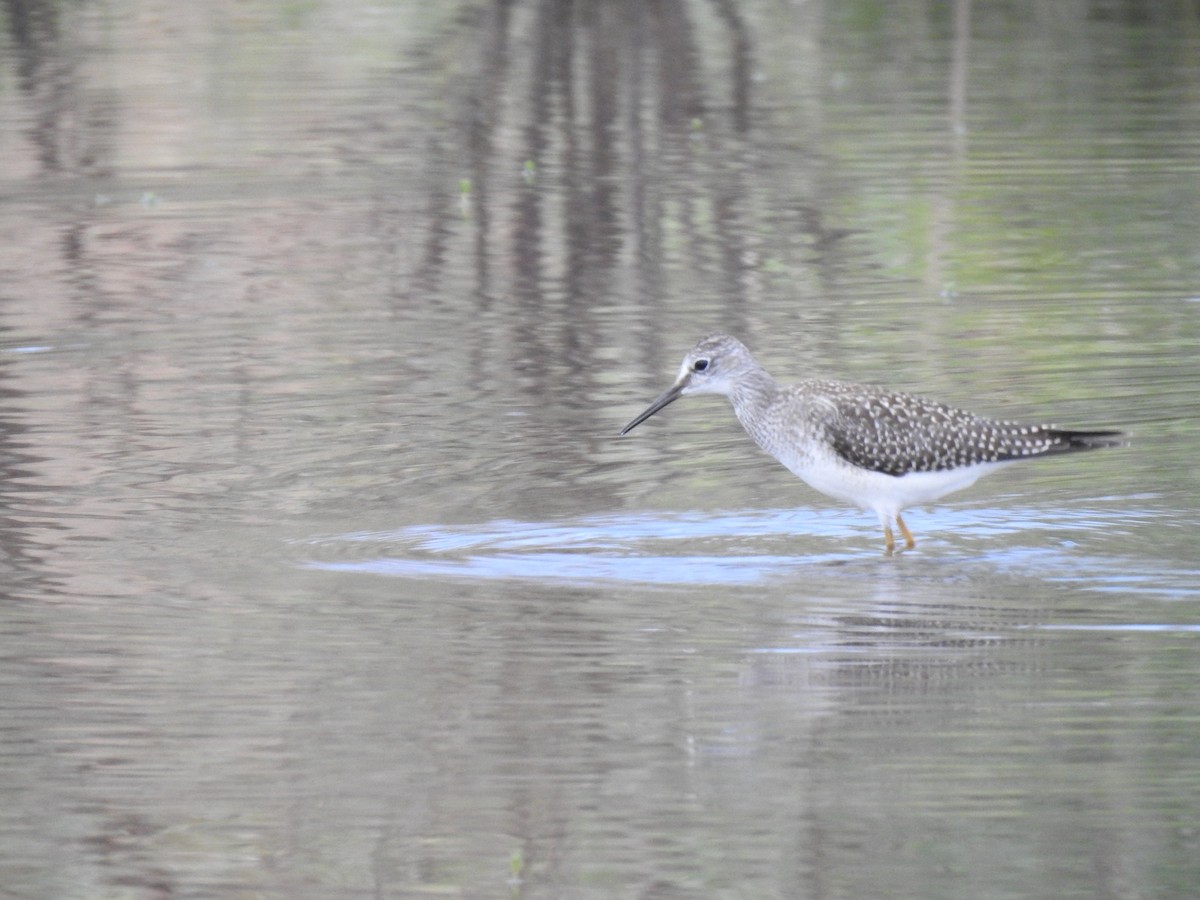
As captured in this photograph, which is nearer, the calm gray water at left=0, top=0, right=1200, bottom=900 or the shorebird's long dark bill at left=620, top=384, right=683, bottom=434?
the calm gray water at left=0, top=0, right=1200, bottom=900

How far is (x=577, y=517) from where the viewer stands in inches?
396

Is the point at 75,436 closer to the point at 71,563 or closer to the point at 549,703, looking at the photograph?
the point at 71,563

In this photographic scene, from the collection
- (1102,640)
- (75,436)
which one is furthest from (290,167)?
(1102,640)

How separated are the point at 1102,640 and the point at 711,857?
2498 millimetres

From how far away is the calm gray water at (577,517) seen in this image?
6.61 m

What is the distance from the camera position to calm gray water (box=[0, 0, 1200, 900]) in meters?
6.61

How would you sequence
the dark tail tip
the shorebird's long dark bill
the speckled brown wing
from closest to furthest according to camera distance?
the dark tail tip, the speckled brown wing, the shorebird's long dark bill

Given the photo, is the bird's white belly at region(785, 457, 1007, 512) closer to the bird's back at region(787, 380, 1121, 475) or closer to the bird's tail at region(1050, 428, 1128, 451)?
the bird's back at region(787, 380, 1121, 475)

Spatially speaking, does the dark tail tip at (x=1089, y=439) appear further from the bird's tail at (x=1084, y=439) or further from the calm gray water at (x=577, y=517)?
the calm gray water at (x=577, y=517)

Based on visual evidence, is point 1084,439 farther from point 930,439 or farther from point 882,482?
point 882,482

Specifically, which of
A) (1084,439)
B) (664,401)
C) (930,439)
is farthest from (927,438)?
(664,401)

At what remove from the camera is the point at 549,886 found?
20.2 feet

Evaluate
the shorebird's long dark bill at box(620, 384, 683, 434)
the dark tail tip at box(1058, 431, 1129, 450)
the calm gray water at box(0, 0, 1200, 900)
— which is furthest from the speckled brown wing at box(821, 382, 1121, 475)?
the shorebird's long dark bill at box(620, 384, 683, 434)

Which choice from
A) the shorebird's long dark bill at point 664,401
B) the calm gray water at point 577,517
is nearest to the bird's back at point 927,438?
the calm gray water at point 577,517
